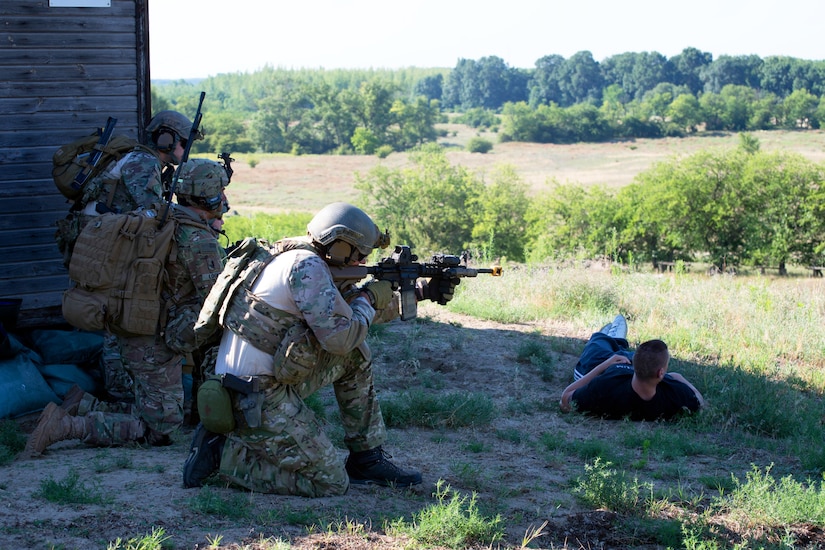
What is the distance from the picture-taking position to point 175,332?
217 inches

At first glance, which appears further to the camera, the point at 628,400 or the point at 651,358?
the point at 628,400

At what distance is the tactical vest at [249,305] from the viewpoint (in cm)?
432

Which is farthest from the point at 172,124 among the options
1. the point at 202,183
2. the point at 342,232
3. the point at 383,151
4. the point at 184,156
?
the point at 383,151

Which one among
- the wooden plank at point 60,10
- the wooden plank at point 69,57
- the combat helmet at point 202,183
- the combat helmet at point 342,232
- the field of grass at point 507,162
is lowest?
the field of grass at point 507,162

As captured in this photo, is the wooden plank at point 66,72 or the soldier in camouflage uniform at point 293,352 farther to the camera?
the wooden plank at point 66,72

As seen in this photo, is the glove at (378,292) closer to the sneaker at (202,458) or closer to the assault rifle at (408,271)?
the assault rifle at (408,271)

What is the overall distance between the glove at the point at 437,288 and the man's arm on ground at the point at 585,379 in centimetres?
203

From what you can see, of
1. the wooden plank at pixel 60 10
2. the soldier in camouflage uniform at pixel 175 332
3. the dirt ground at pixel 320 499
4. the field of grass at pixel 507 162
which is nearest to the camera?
the dirt ground at pixel 320 499

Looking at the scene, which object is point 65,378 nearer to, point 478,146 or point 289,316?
point 289,316

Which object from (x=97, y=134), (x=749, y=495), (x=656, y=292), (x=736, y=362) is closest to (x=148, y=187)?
(x=97, y=134)

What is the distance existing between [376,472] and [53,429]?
1.96 m

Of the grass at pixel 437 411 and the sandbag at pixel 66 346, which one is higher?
the sandbag at pixel 66 346

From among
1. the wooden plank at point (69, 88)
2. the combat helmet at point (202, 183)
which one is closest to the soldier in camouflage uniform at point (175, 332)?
the combat helmet at point (202, 183)

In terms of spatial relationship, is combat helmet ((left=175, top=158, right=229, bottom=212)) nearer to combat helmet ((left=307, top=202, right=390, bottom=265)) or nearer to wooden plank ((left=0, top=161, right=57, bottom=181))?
combat helmet ((left=307, top=202, right=390, bottom=265))
